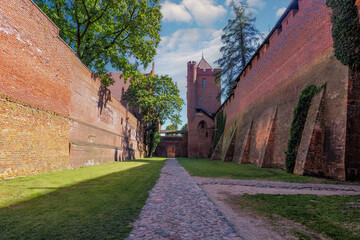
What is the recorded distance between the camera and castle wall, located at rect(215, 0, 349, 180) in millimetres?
6992

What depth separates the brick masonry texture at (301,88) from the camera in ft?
21.6

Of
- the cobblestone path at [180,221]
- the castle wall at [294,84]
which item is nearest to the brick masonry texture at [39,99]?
the cobblestone path at [180,221]

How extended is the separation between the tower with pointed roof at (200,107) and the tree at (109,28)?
20.9 meters

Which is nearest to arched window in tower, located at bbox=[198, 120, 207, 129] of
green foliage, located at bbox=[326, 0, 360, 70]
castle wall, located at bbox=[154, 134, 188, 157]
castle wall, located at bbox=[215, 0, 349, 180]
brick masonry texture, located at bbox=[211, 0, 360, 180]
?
castle wall, located at bbox=[154, 134, 188, 157]

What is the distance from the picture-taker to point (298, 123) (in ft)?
28.2

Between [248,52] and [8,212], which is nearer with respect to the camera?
[8,212]

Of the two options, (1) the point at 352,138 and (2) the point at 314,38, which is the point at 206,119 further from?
(1) the point at 352,138

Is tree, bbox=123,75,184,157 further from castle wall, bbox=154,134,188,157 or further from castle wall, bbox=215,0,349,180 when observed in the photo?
castle wall, bbox=154,134,188,157

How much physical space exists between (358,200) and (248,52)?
22822 mm

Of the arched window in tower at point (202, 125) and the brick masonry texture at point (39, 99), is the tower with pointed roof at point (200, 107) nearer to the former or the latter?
the arched window in tower at point (202, 125)

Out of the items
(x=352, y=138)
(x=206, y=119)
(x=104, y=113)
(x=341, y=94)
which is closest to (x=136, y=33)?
(x=104, y=113)

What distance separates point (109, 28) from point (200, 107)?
78.4 ft

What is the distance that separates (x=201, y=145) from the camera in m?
34.8

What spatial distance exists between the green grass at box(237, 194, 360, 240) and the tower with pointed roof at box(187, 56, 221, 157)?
30.2 m
